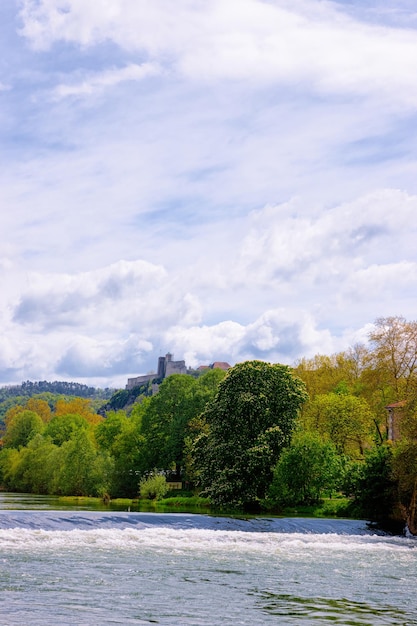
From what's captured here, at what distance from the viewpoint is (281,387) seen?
178 ft

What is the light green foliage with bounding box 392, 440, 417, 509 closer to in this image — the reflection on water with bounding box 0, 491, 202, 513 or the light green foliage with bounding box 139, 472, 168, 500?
the reflection on water with bounding box 0, 491, 202, 513

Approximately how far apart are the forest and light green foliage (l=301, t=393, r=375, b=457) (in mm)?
94

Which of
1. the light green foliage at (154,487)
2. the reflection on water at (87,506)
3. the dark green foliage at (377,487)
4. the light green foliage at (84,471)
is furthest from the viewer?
the light green foliage at (84,471)

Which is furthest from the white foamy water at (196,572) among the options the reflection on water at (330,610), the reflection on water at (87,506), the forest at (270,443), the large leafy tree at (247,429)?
the reflection on water at (87,506)

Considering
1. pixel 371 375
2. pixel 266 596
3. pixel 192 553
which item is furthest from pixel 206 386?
pixel 266 596

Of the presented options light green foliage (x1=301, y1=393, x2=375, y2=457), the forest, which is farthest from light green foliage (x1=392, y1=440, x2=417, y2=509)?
light green foliage (x1=301, y1=393, x2=375, y2=457)

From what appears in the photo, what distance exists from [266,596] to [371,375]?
5184 cm

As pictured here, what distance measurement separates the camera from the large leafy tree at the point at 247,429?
51438mm

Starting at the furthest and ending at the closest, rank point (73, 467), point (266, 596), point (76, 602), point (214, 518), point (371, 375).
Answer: point (73, 467) < point (371, 375) < point (214, 518) < point (266, 596) < point (76, 602)

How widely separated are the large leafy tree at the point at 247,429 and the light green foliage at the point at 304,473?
140 centimetres

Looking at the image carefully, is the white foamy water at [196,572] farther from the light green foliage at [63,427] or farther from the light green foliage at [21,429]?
the light green foliage at [21,429]

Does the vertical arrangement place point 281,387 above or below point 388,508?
above

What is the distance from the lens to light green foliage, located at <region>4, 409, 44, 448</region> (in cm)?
12738

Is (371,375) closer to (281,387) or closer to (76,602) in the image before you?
(281,387)
